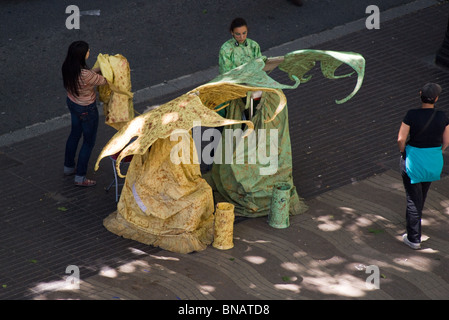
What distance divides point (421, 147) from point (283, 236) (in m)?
1.63

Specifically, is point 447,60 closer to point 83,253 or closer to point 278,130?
point 278,130

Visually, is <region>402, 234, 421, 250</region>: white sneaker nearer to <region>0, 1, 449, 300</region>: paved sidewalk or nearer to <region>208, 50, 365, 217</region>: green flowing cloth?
<region>0, 1, 449, 300</region>: paved sidewalk

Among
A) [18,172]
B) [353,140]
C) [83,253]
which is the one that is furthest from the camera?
[353,140]

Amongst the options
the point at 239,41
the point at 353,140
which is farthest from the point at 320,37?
the point at 239,41

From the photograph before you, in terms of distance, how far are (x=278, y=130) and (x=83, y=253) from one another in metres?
2.35

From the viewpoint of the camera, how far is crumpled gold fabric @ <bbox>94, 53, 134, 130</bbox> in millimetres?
8492

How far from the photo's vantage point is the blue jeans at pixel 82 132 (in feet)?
28.8

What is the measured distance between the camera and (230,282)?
7414mm

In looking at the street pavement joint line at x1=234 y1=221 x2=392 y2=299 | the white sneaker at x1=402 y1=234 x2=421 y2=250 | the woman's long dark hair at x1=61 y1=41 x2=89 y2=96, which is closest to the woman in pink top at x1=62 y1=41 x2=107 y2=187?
the woman's long dark hair at x1=61 y1=41 x2=89 y2=96

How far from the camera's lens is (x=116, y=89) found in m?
8.47

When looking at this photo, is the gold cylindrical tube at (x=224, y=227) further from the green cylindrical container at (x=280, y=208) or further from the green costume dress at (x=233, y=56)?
the green costume dress at (x=233, y=56)

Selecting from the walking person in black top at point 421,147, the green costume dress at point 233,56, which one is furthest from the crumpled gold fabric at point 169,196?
the walking person in black top at point 421,147

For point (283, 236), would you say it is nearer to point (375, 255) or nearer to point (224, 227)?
point (224, 227)
